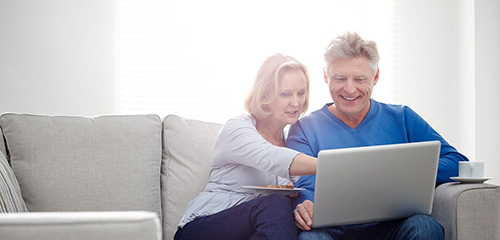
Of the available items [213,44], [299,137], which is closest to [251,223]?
[299,137]

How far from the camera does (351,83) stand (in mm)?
1961

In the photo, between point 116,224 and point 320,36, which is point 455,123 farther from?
point 116,224

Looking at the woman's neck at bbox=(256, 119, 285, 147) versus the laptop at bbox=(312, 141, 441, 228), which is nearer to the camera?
the laptop at bbox=(312, 141, 441, 228)

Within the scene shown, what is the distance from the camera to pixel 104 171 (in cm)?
200

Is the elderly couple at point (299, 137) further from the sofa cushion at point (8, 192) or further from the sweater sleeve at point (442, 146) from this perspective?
the sofa cushion at point (8, 192)

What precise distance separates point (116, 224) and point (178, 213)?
124cm

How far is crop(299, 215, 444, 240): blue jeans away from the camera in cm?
154

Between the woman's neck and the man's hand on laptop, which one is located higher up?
the woman's neck

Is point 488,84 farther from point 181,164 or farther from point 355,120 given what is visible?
point 181,164

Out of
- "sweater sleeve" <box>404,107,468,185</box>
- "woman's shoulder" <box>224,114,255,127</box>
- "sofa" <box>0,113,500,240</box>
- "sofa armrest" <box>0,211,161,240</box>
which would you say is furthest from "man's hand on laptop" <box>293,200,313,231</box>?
"sofa armrest" <box>0,211,161,240</box>

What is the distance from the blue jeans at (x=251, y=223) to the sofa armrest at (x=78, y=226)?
0.66 meters

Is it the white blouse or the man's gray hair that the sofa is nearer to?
the white blouse

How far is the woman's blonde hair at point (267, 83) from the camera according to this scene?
6.30 ft

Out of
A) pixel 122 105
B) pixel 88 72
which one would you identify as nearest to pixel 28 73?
pixel 88 72
